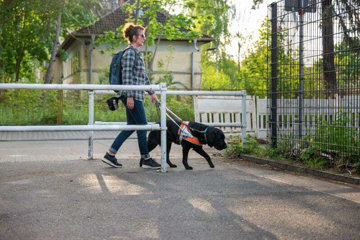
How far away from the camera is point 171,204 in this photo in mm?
5496

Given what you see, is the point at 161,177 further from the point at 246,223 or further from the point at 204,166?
the point at 246,223

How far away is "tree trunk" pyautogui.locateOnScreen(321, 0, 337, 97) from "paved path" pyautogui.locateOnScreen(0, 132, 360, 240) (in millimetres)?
1301

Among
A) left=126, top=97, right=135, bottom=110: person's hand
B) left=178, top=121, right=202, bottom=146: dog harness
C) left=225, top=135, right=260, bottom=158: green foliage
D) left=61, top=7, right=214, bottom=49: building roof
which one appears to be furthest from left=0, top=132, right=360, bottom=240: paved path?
left=61, top=7, right=214, bottom=49: building roof

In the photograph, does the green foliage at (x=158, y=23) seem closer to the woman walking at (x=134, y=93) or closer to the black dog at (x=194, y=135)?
the woman walking at (x=134, y=93)

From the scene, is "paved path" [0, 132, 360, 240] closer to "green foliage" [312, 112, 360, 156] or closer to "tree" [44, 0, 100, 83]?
"green foliage" [312, 112, 360, 156]

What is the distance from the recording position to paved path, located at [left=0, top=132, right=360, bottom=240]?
14.5 ft

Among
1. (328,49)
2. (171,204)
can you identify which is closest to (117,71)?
(328,49)

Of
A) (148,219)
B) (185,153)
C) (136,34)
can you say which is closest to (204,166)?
(185,153)

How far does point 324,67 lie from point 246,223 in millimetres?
3999

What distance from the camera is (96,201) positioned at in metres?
5.66

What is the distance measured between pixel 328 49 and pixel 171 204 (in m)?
3.64

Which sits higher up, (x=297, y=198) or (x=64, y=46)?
(x=64, y=46)

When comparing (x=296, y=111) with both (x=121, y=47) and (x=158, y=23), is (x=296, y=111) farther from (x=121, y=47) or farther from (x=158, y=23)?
(x=121, y=47)

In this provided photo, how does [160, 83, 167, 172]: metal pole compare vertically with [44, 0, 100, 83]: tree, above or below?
below
